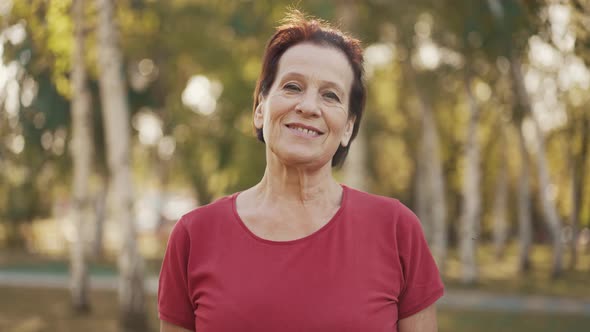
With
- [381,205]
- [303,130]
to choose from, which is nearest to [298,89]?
[303,130]

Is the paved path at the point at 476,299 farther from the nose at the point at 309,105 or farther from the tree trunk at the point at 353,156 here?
the nose at the point at 309,105

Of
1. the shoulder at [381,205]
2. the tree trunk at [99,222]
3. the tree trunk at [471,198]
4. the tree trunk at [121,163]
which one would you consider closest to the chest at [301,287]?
the shoulder at [381,205]

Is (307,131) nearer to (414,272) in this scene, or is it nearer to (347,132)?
(347,132)

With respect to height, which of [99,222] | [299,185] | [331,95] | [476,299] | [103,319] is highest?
[331,95]

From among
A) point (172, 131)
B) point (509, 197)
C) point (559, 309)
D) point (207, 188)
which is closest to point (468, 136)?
point (559, 309)

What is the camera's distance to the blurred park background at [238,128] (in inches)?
475

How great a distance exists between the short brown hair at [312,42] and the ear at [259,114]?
0.02m

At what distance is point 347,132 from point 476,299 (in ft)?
50.1

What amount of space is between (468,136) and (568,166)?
724 centimetres

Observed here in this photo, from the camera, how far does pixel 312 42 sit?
2.40 metres

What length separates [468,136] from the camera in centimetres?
2016

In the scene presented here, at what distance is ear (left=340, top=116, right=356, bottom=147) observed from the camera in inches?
98.7

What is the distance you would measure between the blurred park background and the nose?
419 mm

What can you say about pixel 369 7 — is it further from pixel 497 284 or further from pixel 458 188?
pixel 458 188
